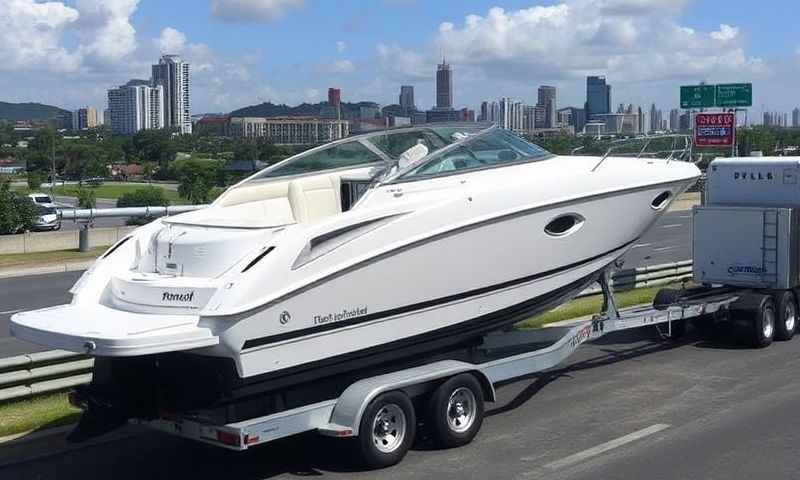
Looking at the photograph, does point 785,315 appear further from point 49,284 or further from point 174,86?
point 174,86

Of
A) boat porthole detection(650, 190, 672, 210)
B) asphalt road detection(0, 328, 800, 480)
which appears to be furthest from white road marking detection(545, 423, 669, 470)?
boat porthole detection(650, 190, 672, 210)

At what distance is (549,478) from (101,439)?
416cm

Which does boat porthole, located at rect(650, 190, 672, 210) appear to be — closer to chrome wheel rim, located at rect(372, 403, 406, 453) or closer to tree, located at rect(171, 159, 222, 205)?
chrome wheel rim, located at rect(372, 403, 406, 453)

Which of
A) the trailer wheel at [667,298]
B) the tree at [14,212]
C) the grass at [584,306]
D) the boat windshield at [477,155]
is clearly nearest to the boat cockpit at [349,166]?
the boat windshield at [477,155]

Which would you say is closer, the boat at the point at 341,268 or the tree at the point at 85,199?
the boat at the point at 341,268

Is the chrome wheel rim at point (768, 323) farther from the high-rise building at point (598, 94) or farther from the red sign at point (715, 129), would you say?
the red sign at point (715, 129)

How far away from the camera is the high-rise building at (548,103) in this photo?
65.2 feet

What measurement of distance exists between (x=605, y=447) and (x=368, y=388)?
2.25 meters

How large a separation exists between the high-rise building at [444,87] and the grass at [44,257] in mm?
13017

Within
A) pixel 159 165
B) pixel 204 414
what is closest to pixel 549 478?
pixel 204 414

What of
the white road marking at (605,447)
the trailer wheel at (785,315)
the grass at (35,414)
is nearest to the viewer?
the white road marking at (605,447)

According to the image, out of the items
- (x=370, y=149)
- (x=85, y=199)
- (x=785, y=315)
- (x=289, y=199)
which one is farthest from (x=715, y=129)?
(x=289, y=199)

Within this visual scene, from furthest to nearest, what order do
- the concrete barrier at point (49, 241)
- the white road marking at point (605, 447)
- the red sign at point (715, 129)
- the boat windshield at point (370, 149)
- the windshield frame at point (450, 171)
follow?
the red sign at point (715, 129) → the concrete barrier at point (49, 241) → the boat windshield at point (370, 149) → the windshield frame at point (450, 171) → the white road marking at point (605, 447)

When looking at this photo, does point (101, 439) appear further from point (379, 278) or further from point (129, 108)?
point (129, 108)
